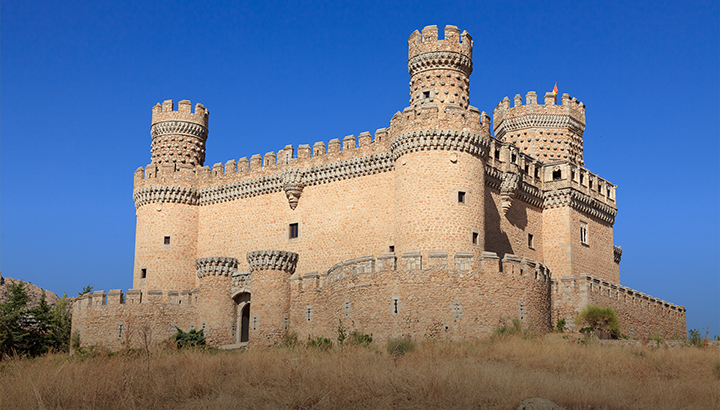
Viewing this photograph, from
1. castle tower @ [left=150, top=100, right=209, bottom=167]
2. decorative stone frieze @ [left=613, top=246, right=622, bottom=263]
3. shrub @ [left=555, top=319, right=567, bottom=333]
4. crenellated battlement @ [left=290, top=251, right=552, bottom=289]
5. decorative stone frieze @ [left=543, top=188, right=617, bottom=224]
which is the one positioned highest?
castle tower @ [left=150, top=100, right=209, bottom=167]

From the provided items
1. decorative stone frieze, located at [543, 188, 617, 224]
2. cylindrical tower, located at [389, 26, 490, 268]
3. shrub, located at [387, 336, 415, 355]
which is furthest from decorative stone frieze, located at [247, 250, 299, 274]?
decorative stone frieze, located at [543, 188, 617, 224]

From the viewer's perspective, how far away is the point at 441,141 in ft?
87.6

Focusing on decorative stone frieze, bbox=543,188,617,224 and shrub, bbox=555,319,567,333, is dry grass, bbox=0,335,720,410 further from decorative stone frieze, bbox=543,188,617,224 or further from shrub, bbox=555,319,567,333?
decorative stone frieze, bbox=543,188,617,224

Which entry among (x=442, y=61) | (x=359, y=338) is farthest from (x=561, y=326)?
(x=442, y=61)

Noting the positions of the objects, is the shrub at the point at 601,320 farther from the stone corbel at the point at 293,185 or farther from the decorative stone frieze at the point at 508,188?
the stone corbel at the point at 293,185

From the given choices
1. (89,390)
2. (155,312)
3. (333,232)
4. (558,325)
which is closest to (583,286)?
(558,325)

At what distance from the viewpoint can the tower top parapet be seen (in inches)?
1161

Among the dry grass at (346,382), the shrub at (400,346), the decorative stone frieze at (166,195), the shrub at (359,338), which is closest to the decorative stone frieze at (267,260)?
the shrub at (359,338)

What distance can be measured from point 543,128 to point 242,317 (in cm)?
1697

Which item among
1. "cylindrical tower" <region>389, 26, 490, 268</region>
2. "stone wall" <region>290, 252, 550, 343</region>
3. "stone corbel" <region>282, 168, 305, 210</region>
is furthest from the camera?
"stone corbel" <region>282, 168, 305, 210</region>

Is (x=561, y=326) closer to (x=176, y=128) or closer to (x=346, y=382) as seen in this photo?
(x=346, y=382)

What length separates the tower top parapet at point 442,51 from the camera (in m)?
29.5

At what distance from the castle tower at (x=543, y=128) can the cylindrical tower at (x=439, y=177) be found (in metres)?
8.38

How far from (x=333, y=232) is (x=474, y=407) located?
18149 millimetres
